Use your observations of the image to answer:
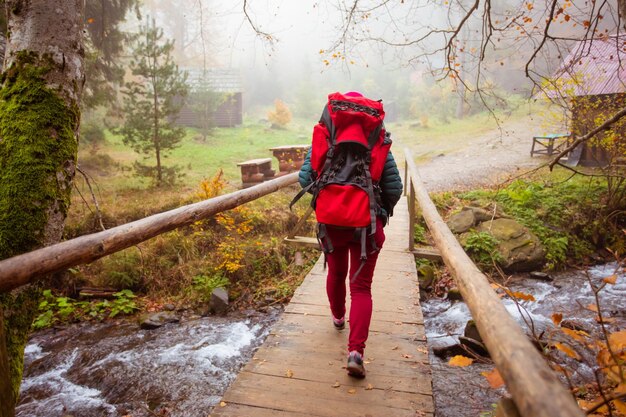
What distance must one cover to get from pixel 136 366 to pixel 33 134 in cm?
351

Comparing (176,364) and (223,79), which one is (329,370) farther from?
(223,79)

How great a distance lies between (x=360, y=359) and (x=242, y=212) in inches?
229

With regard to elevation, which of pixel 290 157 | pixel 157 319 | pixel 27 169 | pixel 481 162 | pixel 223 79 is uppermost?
pixel 223 79

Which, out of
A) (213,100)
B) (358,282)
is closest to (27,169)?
(358,282)

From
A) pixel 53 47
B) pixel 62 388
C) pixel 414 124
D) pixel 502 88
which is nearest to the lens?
pixel 53 47

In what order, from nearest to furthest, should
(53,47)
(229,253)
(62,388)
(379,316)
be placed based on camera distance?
(53,47) < (379,316) < (62,388) < (229,253)

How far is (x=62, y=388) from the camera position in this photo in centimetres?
439

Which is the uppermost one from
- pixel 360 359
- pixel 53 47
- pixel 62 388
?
pixel 53 47

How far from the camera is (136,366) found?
15.6ft

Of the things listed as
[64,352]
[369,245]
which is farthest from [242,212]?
[369,245]

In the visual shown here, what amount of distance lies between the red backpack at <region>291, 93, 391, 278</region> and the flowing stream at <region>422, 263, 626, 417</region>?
1515mm

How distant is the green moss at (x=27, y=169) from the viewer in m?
2.18

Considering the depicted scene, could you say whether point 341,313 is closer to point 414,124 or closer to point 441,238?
point 441,238

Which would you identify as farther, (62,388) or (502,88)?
(502,88)
